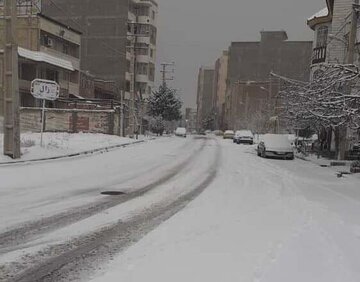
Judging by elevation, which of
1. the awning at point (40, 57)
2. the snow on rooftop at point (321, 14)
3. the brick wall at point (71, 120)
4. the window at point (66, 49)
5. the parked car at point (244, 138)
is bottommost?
the parked car at point (244, 138)

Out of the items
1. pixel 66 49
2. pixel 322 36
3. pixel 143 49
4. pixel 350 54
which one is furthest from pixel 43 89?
pixel 143 49

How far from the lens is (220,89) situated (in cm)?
14625

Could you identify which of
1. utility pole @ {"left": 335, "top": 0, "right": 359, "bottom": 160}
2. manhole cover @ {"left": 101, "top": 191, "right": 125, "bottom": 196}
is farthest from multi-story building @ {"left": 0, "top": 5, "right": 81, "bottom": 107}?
manhole cover @ {"left": 101, "top": 191, "right": 125, "bottom": 196}

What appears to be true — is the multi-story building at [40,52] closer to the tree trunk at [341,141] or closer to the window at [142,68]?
the tree trunk at [341,141]

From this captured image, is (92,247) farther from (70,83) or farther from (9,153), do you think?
(70,83)

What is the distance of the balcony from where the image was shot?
3977cm

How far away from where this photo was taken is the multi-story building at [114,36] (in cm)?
8019

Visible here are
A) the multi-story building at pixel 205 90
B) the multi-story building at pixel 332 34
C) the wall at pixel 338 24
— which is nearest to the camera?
the multi-story building at pixel 332 34

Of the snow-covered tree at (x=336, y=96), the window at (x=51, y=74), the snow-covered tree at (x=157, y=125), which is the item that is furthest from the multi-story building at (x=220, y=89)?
the snow-covered tree at (x=336, y=96)

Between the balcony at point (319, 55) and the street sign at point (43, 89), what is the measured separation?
23304 millimetres

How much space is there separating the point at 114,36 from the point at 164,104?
15.7 meters

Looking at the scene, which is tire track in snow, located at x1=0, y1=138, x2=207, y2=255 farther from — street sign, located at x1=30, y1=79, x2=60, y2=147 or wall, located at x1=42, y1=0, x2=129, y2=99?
wall, located at x1=42, y1=0, x2=129, y2=99

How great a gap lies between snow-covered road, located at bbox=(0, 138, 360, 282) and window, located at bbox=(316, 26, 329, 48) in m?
27.9

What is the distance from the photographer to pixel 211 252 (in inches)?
265
